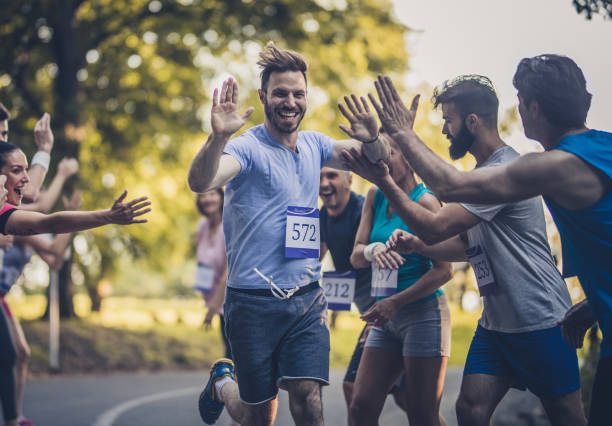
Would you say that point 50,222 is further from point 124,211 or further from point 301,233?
point 301,233

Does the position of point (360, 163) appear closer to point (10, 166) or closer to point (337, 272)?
point (337, 272)

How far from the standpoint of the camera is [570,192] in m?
2.84

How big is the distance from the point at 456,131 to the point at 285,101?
1007mm

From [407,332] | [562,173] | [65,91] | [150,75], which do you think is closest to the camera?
[562,173]

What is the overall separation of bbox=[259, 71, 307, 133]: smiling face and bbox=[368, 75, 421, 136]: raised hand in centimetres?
95

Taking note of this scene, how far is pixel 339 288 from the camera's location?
5398mm

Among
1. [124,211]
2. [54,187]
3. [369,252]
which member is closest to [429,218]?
[369,252]

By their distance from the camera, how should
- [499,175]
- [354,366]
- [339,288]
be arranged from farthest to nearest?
1. [339,288]
2. [354,366]
3. [499,175]

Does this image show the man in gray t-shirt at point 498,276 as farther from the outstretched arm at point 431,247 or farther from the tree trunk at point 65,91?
the tree trunk at point 65,91

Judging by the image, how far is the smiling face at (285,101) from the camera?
4176 mm

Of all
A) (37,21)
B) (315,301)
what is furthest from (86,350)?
(315,301)

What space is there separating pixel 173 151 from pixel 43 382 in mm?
6580

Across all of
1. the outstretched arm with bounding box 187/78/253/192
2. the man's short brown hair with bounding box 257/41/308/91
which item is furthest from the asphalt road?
the outstretched arm with bounding box 187/78/253/192

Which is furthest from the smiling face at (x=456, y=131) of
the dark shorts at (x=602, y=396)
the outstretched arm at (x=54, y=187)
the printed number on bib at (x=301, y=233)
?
the outstretched arm at (x=54, y=187)
